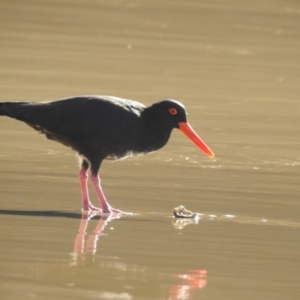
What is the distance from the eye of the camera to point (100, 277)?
5.73m

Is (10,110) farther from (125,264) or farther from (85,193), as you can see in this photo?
(125,264)

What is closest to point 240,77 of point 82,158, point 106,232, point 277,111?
point 277,111

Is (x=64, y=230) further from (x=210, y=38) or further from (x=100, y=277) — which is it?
(x=210, y=38)

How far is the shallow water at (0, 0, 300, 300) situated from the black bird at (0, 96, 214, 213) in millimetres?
355

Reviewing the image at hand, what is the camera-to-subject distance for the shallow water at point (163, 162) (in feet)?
19.4

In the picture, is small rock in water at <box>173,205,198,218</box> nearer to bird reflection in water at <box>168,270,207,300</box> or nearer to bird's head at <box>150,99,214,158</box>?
bird's head at <box>150,99,214,158</box>

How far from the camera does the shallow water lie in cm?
590

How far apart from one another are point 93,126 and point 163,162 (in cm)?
178

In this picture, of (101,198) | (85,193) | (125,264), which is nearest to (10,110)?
(85,193)

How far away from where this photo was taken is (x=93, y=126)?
26.9ft

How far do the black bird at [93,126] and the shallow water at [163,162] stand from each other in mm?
355

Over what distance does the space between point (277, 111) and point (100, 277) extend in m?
7.68

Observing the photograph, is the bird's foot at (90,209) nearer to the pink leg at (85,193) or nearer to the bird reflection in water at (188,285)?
the pink leg at (85,193)

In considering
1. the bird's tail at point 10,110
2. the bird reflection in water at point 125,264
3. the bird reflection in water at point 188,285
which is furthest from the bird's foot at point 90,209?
the bird reflection in water at point 188,285
